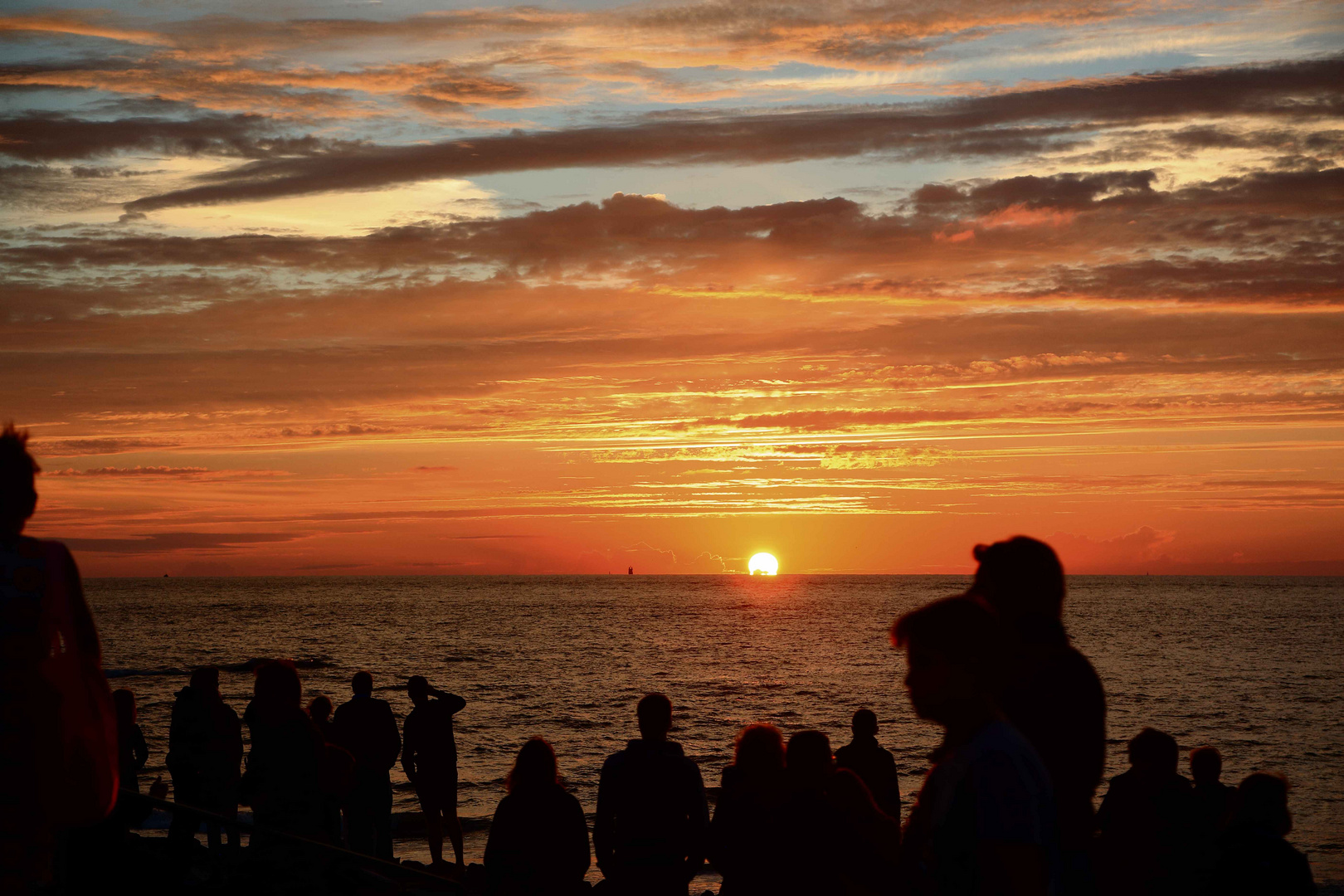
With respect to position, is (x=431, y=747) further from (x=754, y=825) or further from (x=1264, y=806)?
(x=1264, y=806)

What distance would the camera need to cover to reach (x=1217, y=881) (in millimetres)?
5094

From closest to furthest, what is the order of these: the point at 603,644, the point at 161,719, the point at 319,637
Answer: the point at 161,719 < the point at 603,644 < the point at 319,637

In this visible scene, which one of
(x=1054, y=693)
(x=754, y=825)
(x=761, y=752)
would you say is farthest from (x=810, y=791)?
(x=1054, y=693)

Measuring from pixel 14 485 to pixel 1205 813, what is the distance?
22.8ft

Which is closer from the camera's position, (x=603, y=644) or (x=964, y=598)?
(x=964, y=598)

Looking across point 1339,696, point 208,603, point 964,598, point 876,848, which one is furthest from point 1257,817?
point 208,603

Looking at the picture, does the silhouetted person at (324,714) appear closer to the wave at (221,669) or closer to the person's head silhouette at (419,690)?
the person's head silhouette at (419,690)

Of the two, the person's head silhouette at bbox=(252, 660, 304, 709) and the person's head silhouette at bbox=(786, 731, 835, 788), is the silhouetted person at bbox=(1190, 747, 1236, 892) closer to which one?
the person's head silhouette at bbox=(786, 731, 835, 788)

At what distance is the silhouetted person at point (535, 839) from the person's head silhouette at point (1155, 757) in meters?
3.58

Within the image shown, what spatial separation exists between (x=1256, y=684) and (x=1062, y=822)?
54.1 metres

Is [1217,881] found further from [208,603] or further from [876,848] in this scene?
[208,603]

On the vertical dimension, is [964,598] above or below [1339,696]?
above

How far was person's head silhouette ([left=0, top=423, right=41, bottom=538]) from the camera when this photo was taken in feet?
9.68

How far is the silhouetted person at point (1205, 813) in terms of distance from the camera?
6438 mm
